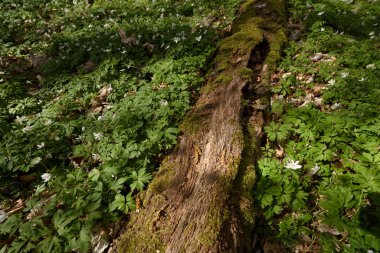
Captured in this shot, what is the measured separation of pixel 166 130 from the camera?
139 inches

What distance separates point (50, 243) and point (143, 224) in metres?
0.86

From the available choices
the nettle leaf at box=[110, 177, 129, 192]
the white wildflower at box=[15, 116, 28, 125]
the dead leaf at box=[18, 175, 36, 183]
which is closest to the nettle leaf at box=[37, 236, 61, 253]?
the nettle leaf at box=[110, 177, 129, 192]

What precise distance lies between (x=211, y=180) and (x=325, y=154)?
4.40ft

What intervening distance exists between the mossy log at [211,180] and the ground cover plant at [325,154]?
0.25 m

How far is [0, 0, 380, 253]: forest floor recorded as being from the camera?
8.60 feet

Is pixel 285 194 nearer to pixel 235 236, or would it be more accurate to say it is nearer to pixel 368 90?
pixel 235 236

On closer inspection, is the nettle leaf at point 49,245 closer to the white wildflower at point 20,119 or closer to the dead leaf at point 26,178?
the dead leaf at point 26,178

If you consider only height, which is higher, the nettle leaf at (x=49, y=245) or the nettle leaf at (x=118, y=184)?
the nettle leaf at (x=49, y=245)

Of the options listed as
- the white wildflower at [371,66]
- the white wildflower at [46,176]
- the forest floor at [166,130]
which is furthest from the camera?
the white wildflower at [371,66]

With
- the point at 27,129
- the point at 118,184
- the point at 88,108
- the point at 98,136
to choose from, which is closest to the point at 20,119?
the point at 27,129

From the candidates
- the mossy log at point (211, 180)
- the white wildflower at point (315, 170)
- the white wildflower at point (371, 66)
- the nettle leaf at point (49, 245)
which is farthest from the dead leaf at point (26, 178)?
the white wildflower at point (371, 66)

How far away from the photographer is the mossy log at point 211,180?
7.85 ft

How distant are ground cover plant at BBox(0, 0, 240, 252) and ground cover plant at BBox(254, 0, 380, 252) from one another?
1378mm

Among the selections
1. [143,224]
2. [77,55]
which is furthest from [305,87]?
[77,55]
